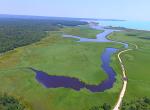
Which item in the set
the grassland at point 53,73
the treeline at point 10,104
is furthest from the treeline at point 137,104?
the treeline at point 10,104

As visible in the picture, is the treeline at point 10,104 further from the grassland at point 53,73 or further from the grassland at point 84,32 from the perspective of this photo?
the grassland at point 84,32

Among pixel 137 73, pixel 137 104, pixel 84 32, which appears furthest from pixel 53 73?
pixel 84 32

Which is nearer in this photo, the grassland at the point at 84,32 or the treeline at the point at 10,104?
the treeline at the point at 10,104

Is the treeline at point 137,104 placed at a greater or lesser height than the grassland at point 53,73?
greater

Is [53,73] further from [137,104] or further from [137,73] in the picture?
[137,104]

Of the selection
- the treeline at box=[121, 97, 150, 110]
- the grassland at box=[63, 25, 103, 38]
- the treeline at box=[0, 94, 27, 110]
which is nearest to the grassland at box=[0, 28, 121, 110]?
the treeline at box=[0, 94, 27, 110]

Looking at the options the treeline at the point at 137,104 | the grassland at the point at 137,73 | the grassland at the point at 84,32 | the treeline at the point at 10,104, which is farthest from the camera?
the grassland at the point at 84,32

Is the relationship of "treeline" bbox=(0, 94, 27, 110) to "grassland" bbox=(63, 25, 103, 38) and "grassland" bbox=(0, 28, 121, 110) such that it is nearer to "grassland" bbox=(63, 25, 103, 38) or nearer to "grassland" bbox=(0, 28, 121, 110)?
"grassland" bbox=(0, 28, 121, 110)

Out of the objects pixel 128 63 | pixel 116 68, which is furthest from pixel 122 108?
pixel 128 63
